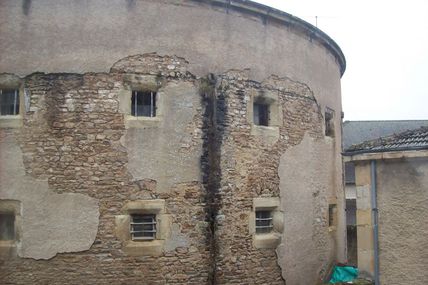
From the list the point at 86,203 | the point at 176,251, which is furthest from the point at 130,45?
the point at 176,251

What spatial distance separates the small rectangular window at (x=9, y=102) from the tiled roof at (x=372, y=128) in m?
26.2

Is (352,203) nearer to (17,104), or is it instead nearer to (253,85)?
(253,85)

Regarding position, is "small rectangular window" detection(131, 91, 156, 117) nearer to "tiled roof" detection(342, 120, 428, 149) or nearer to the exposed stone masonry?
the exposed stone masonry

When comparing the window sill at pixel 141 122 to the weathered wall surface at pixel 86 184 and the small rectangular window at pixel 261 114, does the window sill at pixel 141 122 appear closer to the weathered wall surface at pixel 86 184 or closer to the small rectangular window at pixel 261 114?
the weathered wall surface at pixel 86 184

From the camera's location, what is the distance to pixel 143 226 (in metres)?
9.53

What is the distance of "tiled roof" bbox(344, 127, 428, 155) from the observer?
7.23 metres

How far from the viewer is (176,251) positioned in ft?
31.4

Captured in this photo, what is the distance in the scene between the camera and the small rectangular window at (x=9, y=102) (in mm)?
9523

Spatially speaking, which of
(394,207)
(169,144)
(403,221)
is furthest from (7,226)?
(403,221)

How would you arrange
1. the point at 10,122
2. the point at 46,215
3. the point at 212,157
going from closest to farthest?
the point at 46,215, the point at 10,122, the point at 212,157

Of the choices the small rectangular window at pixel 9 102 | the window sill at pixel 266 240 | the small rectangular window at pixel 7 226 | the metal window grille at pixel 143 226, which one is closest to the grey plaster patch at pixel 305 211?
the window sill at pixel 266 240

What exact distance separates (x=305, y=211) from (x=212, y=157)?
314 cm

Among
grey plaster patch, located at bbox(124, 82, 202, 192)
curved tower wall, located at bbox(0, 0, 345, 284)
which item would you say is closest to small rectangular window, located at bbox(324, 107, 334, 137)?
curved tower wall, located at bbox(0, 0, 345, 284)

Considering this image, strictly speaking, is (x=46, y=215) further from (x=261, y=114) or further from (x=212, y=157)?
(x=261, y=114)
